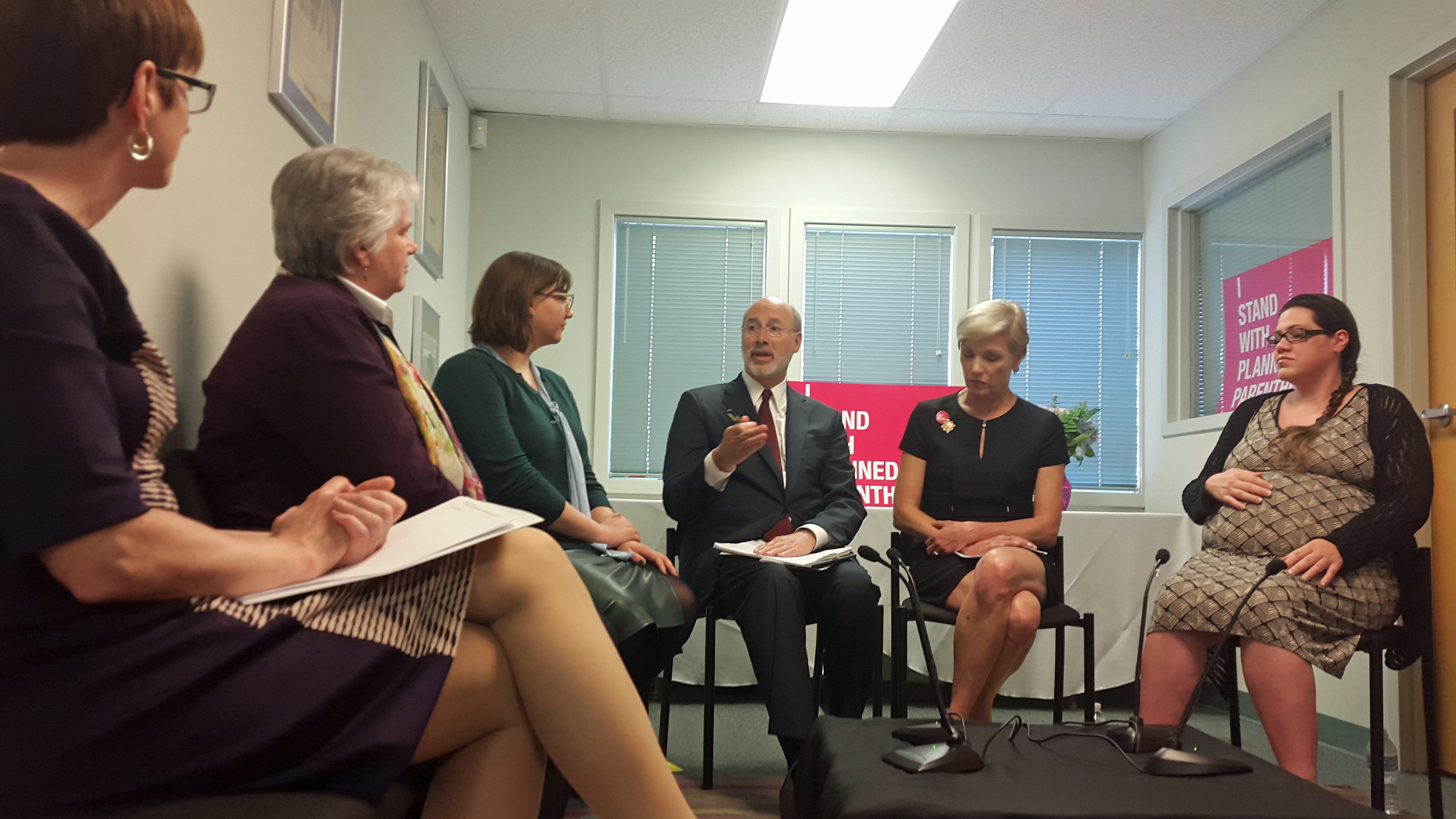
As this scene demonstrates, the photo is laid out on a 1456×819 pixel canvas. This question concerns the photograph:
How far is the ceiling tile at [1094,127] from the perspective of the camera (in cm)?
465

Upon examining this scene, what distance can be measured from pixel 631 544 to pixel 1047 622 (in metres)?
1.10

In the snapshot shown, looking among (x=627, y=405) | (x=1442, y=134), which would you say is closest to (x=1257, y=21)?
(x=1442, y=134)

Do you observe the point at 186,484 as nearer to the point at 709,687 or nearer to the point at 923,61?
the point at 709,687

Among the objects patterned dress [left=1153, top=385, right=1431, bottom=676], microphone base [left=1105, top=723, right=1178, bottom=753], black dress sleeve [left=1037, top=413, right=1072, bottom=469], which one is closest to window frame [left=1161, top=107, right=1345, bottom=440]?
patterned dress [left=1153, top=385, right=1431, bottom=676]

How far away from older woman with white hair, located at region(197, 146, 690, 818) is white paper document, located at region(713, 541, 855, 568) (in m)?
1.18

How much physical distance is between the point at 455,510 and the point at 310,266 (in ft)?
1.75

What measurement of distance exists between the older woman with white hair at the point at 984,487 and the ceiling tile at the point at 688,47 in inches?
64.8

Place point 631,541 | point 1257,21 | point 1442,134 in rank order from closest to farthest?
point 631,541 < point 1442,134 < point 1257,21

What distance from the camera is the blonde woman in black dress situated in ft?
7.42

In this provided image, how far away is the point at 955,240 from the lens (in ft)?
16.0

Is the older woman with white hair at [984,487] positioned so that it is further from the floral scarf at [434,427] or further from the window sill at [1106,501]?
the window sill at [1106,501]

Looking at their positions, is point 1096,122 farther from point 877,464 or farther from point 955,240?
point 877,464

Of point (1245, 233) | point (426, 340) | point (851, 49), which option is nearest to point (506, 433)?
point (426, 340)

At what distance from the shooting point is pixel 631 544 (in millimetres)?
2438
